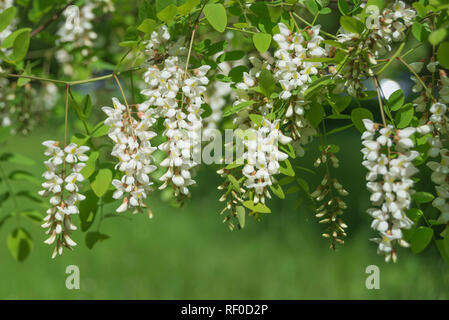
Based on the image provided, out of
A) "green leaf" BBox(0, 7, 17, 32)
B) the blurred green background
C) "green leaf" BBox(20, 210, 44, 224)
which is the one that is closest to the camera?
"green leaf" BBox(0, 7, 17, 32)

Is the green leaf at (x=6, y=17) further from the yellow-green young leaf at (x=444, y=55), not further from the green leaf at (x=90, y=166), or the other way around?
the yellow-green young leaf at (x=444, y=55)

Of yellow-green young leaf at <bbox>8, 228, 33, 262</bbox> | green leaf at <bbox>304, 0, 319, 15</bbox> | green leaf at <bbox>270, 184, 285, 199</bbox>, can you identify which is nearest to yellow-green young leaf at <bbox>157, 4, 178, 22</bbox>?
green leaf at <bbox>304, 0, 319, 15</bbox>

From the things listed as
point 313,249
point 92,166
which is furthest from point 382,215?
point 313,249

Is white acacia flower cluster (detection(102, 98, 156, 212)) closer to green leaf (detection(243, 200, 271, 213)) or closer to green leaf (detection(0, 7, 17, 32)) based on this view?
green leaf (detection(243, 200, 271, 213))

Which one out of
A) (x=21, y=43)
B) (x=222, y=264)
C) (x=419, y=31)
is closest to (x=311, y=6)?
(x=419, y=31)

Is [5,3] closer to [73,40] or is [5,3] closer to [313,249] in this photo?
[73,40]

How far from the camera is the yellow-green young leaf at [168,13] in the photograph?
42.4 inches

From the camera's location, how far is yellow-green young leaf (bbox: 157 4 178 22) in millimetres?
1078

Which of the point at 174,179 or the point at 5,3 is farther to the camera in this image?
the point at 5,3

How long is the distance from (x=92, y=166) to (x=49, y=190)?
5.4 inches

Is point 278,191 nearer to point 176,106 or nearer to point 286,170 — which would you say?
point 286,170

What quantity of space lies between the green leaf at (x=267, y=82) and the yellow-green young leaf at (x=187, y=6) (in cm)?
24

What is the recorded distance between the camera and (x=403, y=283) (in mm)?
2654

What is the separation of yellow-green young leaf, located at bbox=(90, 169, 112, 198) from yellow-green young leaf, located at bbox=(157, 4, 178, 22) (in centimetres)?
43
